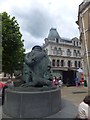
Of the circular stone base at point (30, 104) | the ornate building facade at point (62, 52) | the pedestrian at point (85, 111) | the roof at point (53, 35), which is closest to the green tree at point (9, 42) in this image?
the circular stone base at point (30, 104)

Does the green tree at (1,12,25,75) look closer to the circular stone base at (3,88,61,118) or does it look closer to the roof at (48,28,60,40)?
the circular stone base at (3,88,61,118)

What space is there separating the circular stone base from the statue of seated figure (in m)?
1.11

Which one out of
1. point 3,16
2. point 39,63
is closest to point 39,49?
point 39,63

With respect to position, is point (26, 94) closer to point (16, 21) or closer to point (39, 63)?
point (39, 63)

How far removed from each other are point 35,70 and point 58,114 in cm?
208

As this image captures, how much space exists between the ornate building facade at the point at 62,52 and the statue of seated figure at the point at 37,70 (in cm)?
3398

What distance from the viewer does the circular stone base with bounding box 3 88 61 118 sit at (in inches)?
201

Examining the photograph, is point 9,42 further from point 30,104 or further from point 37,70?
point 30,104

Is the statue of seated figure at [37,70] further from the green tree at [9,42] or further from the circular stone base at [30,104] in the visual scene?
the green tree at [9,42]

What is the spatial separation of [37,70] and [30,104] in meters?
1.92

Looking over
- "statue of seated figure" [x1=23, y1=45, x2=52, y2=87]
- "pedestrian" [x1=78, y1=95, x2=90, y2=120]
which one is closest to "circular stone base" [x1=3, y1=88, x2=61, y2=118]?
"statue of seated figure" [x1=23, y1=45, x2=52, y2=87]

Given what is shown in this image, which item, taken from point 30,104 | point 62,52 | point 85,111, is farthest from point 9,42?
point 62,52

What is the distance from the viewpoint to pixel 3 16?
1798 cm

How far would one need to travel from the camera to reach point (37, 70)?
22.2 feet
